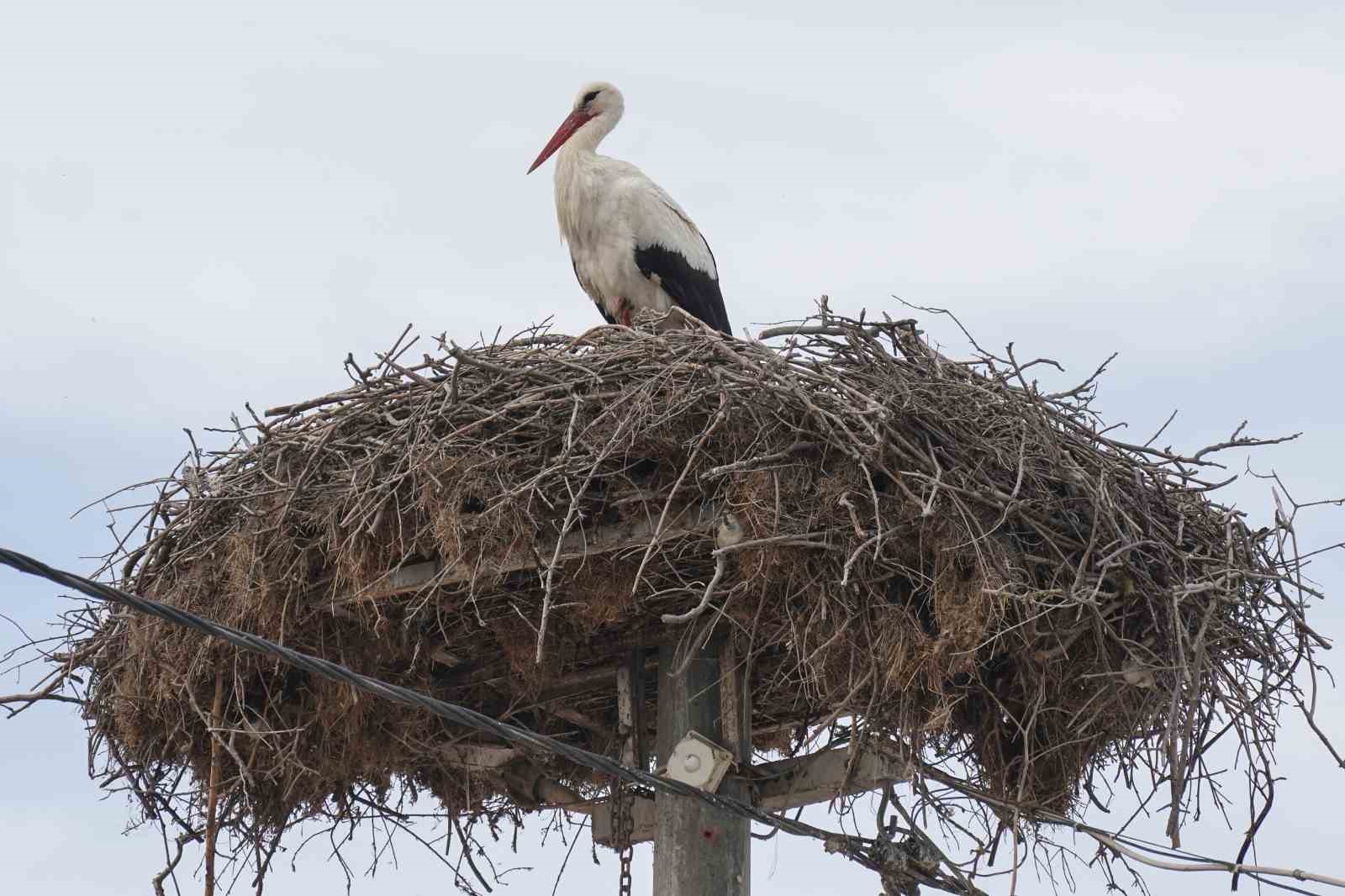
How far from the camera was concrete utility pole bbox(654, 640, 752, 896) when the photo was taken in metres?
5.53

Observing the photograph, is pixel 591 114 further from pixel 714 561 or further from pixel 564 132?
pixel 714 561

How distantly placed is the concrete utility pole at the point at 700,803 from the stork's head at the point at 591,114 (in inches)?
131

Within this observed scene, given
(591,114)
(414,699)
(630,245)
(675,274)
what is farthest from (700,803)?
(591,114)

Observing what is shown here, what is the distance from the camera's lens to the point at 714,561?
555cm

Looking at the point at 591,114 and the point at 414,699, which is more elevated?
the point at 591,114

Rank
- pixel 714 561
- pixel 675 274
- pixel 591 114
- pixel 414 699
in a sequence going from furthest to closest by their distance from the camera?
pixel 591 114 → pixel 675 274 → pixel 714 561 → pixel 414 699

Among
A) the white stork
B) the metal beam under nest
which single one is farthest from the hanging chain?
the white stork

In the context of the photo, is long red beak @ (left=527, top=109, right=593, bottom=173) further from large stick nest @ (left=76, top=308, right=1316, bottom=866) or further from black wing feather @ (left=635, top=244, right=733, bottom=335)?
large stick nest @ (left=76, top=308, right=1316, bottom=866)

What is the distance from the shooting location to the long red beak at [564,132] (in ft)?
28.1

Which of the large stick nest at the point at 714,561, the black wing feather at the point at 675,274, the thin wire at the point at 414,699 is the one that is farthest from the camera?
the black wing feather at the point at 675,274

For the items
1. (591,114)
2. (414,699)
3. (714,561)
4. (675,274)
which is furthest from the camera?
(591,114)

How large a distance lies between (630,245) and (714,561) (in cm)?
253

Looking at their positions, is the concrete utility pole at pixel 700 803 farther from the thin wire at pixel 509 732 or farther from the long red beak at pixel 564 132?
the long red beak at pixel 564 132

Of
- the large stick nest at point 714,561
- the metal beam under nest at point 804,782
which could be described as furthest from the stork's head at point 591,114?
the metal beam under nest at point 804,782
